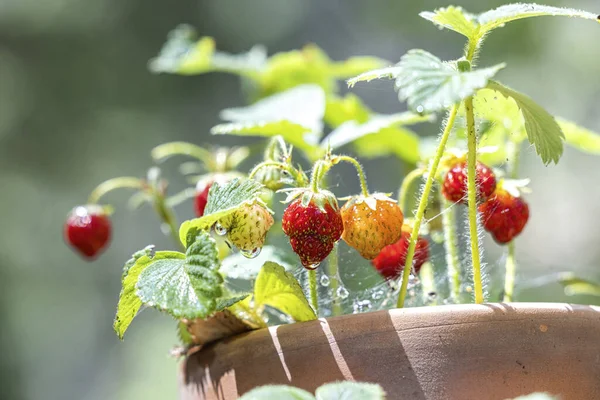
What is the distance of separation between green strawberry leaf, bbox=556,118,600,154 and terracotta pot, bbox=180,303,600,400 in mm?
324

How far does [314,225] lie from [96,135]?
17.9 feet

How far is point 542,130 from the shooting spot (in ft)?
1.66

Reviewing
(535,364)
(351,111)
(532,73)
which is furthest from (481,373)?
(532,73)

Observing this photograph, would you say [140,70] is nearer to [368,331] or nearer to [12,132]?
[12,132]

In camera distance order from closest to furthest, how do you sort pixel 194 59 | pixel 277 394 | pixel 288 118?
pixel 277 394
pixel 288 118
pixel 194 59

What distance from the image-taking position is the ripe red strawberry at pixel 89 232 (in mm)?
868

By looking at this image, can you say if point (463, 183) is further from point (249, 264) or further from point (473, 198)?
point (249, 264)

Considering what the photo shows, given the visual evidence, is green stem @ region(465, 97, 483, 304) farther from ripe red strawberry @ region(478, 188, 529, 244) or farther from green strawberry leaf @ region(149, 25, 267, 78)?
green strawberry leaf @ region(149, 25, 267, 78)

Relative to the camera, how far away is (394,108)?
5.37 metres

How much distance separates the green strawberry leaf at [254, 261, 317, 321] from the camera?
54 centimetres

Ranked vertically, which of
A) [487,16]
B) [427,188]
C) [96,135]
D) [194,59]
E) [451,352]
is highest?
[96,135]

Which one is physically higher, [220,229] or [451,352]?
[220,229]

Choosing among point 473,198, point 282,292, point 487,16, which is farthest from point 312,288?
point 487,16

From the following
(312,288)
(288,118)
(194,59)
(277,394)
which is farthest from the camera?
(194,59)
